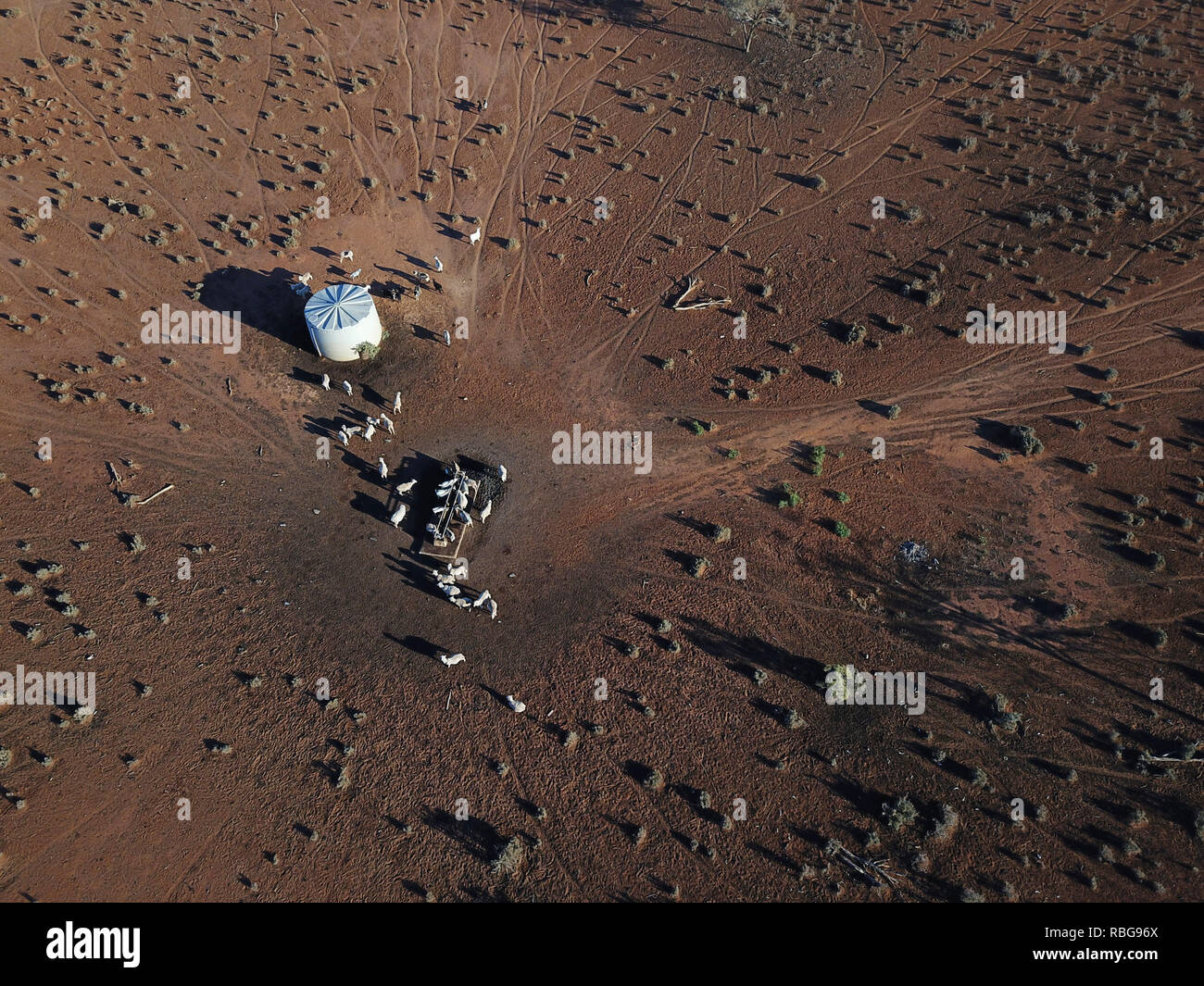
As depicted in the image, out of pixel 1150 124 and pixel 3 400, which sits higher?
pixel 1150 124

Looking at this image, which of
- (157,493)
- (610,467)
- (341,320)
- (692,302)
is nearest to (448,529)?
(610,467)

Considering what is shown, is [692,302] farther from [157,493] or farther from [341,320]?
[157,493]

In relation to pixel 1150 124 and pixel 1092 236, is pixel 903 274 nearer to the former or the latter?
pixel 1092 236

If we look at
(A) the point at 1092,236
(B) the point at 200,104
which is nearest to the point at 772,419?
(A) the point at 1092,236

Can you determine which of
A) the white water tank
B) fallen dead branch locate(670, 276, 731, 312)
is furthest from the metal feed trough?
fallen dead branch locate(670, 276, 731, 312)
